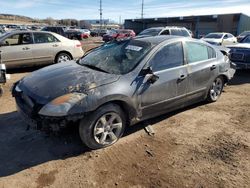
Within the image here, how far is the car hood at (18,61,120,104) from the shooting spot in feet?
12.5

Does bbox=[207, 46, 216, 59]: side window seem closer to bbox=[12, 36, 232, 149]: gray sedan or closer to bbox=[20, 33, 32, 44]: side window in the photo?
bbox=[12, 36, 232, 149]: gray sedan

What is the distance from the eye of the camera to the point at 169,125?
5.02m

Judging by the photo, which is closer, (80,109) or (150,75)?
(80,109)

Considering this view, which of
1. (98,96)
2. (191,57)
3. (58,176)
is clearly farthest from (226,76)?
(58,176)

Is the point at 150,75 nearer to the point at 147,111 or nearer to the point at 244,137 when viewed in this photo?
the point at 147,111

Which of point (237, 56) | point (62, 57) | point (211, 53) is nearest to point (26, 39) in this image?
point (62, 57)

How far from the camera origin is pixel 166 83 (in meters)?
4.67

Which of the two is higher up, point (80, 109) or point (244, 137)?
point (80, 109)

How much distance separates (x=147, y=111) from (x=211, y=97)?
2.28 m

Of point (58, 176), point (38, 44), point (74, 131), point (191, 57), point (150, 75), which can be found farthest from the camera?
point (38, 44)

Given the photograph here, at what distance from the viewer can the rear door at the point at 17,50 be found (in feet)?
29.9

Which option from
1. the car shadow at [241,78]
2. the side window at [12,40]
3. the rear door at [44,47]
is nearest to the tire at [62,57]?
the rear door at [44,47]

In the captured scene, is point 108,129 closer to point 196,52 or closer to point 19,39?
point 196,52

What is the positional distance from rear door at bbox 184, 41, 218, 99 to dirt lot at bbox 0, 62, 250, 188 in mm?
622
